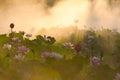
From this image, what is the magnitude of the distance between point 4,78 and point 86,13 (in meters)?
13.0

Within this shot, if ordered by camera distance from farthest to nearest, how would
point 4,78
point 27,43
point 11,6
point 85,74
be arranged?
point 11,6
point 27,43
point 85,74
point 4,78

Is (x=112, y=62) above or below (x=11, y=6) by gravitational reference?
below

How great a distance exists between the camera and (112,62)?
3486mm

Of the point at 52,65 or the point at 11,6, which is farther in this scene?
the point at 11,6

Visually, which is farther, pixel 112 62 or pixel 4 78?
pixel 112 62

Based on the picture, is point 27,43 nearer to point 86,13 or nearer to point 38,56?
point 38,56

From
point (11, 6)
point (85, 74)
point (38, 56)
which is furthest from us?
point (11, 6)

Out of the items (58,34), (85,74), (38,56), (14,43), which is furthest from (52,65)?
(58,34)

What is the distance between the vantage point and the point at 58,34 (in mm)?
10273

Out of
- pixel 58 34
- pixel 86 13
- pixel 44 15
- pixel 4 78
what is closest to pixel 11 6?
pixel 44 15

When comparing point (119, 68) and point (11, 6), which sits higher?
point (11, 6)

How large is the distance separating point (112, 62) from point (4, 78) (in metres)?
1.18

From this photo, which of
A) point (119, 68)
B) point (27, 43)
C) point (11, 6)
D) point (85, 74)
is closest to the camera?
point (85, 74)

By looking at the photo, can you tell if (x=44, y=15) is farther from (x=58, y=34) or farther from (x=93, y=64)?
(x=93, y=64)
